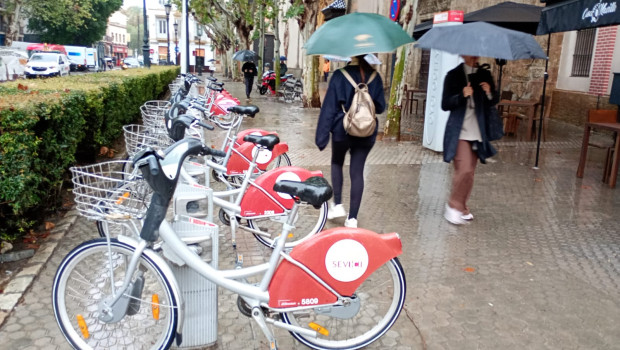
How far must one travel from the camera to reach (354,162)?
4.98m

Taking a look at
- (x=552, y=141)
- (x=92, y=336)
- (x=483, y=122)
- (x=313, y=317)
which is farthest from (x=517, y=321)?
(x=552, y=141)

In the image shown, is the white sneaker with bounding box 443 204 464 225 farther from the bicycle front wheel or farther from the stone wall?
the stone wall

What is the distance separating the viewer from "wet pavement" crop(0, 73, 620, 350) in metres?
3.29

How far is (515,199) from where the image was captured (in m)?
6.50

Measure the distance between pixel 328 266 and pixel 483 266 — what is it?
2.21m

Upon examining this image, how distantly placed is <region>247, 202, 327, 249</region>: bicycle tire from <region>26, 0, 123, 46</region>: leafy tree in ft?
134

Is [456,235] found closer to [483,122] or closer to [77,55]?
[483,122]

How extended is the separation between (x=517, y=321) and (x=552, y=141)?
8470 mm

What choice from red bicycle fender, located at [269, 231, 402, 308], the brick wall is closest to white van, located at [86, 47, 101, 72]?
the brick wall

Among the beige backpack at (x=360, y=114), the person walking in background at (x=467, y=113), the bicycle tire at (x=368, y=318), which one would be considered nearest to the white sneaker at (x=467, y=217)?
the person walking in background at (x=467, y=113)

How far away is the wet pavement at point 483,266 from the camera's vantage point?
10.8 feet

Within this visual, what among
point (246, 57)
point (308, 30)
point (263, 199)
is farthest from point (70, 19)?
point (263, 199)

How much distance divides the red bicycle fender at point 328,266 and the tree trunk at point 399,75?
7850 mm

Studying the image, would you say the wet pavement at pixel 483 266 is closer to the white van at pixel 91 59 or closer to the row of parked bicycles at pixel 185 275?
the row of parked bicycles at pixel 185 275
